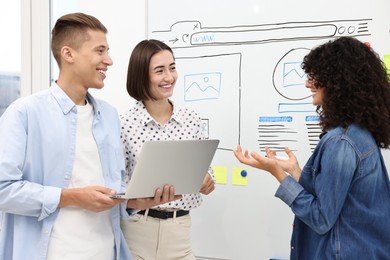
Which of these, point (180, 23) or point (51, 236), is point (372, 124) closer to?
point (51, 236)

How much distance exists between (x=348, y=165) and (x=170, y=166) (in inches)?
21.6

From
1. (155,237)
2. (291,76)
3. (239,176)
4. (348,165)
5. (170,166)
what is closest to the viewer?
(348,165)

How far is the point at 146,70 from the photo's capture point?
1712mm

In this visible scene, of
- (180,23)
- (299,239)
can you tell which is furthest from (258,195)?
(180,23)

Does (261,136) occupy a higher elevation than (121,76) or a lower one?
lower

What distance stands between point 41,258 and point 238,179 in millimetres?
1043

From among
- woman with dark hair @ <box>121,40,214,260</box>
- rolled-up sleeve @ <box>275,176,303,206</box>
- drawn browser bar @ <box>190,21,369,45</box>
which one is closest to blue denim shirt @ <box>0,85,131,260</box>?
woman with dark hair @ <box>121,40,214,260</box>

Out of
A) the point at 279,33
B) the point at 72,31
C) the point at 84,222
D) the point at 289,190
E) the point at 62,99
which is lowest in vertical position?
the point at 84,222

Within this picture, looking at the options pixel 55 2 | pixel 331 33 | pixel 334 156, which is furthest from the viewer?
pixel 55 2

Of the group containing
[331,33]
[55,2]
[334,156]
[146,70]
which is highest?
[55,2]

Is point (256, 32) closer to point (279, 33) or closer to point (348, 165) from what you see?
point (279, 33)

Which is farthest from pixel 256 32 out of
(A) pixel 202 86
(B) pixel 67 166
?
(B) pixel 67 166

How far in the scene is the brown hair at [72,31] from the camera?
1.39 metres

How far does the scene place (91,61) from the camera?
1.39 m
